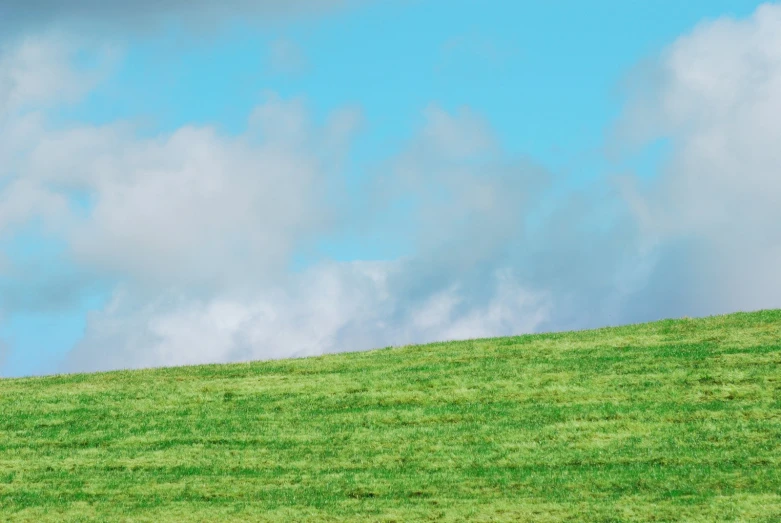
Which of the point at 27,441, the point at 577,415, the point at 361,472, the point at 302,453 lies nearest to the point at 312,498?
the point at 361,472

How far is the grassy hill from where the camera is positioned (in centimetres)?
1230

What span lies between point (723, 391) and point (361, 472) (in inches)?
266

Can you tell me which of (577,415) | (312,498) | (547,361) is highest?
(547,361)

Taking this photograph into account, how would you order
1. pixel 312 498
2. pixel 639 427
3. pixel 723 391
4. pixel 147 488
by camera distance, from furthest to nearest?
pixel 723 391, pixel 639 427, pixel 147 488, pixel 312 498

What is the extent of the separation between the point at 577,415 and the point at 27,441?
9909 mm

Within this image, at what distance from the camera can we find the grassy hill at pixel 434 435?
12.3m

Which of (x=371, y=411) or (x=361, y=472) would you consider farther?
(x=371, y=411)

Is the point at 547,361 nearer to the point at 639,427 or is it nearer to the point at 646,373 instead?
the point at 646,373

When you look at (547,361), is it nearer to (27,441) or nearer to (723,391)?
(723,391)

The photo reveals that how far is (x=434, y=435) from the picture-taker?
1520cm

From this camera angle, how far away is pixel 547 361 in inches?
749

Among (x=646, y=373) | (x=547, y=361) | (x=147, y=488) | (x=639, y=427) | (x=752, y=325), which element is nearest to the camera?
(x=147, y=488)

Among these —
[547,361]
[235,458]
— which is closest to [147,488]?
[235,458]

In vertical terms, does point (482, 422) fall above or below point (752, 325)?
below
